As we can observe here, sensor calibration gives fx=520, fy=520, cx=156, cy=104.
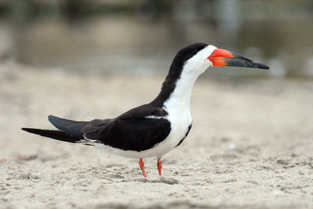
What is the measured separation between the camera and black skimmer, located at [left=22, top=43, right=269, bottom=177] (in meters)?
4.20

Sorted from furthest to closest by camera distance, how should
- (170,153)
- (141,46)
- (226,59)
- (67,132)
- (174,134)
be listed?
1. (141,46)
2. (170,153)
3. (67,132)
4. (226,59)
5. (174,134)

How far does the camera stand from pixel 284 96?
1039cm

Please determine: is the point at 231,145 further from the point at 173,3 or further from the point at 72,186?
the point at 173,3

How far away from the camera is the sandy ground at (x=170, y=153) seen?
11.4ft

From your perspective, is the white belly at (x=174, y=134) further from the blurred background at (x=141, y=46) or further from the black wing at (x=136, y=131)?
the blurred background at (x=141, y=46)

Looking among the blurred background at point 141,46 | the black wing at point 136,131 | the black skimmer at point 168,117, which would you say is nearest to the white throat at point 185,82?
the black skimmer at point 168,117

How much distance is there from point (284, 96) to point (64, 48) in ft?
38.5

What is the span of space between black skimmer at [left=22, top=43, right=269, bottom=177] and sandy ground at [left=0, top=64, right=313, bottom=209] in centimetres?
27

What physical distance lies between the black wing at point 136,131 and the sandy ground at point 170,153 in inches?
11.5

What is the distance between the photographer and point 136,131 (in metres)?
4.30

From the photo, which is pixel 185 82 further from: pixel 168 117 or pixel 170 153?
pixel 170 153

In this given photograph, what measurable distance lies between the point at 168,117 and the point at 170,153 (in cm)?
203

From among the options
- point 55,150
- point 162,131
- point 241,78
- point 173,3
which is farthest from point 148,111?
point 173,3

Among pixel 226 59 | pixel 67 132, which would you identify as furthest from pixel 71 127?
pixel 226 59
